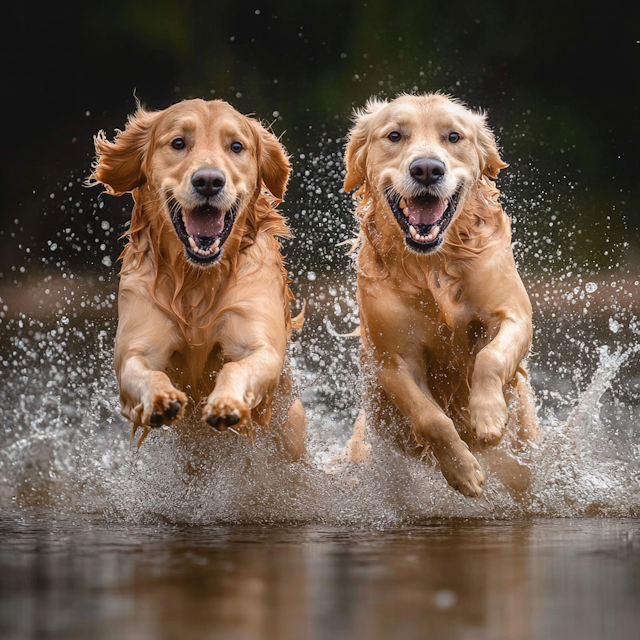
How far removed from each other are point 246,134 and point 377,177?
0.60 meters

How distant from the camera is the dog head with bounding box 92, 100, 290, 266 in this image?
4.11 m

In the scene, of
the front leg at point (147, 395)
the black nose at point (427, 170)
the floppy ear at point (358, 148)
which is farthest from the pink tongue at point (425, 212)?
the front leg at point (147, 395)

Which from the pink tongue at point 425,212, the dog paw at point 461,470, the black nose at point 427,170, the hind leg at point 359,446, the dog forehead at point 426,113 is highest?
the dog forehead at point 426,113

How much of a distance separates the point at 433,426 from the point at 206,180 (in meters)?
1.27

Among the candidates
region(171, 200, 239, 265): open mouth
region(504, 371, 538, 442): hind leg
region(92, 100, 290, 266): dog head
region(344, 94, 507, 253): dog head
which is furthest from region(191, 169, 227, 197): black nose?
region(504, 371, 538, 442): hind leg

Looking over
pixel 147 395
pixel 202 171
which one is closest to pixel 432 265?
pixel 202 171

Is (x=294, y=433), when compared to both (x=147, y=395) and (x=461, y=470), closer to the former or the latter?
(x=461, y=470)

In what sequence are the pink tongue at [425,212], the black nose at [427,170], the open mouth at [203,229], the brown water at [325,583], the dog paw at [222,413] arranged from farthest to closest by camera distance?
the pink tongue at [425,212] < the black nose at [427,170] < the open mouth at [203,229] < the dog paw at [222,413] < the brown water at [325,583]

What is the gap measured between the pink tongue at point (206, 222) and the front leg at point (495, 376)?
1121 mm

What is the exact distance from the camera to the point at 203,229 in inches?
166

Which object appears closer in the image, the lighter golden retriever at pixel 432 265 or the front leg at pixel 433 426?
the front leg at pixel 433 426

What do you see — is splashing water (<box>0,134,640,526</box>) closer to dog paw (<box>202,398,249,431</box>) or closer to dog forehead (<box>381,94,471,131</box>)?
dog paw (<box>202,398,249,431</box>)

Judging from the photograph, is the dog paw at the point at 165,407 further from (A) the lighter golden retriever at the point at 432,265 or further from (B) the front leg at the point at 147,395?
(A) the lighter golden retriever at the point at 432,265

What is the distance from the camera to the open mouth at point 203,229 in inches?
164
